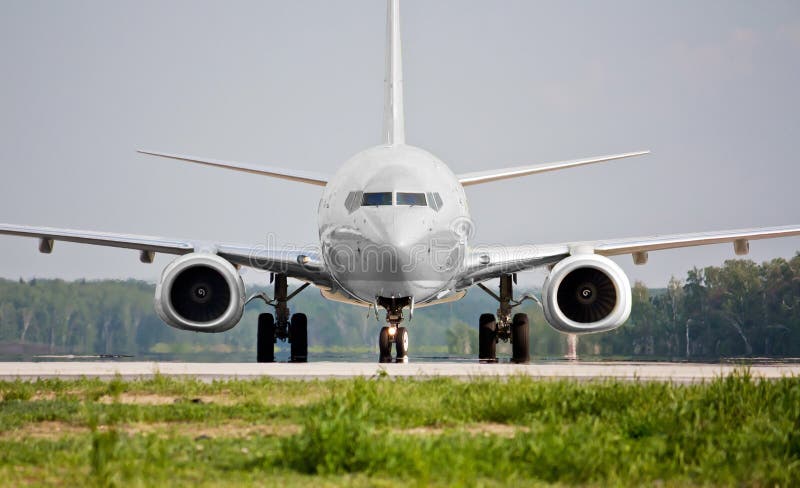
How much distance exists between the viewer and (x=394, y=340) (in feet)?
64.4

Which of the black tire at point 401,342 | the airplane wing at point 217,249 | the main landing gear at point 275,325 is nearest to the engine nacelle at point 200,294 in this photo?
the airplane wing at point 217,249

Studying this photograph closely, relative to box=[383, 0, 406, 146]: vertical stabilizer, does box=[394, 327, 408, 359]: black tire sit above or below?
below

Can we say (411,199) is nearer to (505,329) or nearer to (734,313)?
(505,329)

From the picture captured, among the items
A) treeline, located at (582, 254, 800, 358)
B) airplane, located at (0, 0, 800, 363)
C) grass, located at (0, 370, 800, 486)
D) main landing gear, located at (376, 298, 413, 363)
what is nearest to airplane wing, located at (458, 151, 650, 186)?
airplane, located at (0, 0, 800, 363)

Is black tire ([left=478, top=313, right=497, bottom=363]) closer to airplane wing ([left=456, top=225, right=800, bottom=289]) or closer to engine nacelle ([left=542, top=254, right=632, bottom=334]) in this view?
airplane wing ([left=456, top=225, right=800, bottom=289])

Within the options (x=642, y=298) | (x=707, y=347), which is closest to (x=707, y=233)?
(x=642, y=298)

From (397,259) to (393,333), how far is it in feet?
5.21

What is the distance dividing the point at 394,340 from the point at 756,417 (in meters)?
11.7

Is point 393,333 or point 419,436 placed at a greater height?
point 393,333

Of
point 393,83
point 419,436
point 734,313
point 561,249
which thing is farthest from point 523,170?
point 734,313

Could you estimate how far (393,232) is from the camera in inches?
732

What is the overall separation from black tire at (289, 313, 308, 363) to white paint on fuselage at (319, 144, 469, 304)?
4.33m

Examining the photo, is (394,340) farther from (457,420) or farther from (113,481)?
(113,481)

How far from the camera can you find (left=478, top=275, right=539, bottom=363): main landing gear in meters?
23.0
